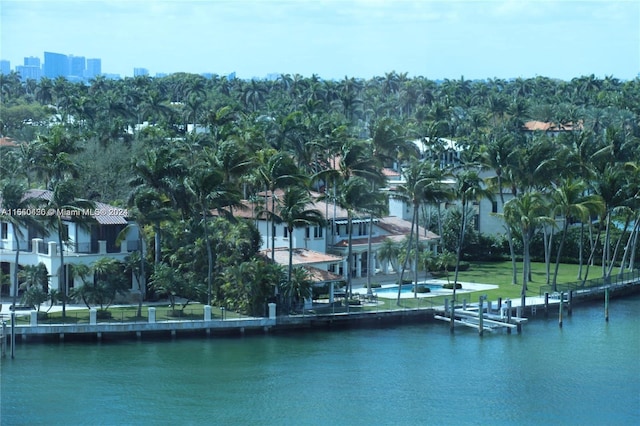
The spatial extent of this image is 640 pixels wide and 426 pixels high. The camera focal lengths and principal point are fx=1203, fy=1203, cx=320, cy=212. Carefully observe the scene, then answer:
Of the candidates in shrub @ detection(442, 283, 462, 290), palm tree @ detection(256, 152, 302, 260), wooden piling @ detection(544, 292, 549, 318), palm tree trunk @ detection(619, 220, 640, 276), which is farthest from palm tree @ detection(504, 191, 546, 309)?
palm tree @ detection(256, 152, 302, 260)

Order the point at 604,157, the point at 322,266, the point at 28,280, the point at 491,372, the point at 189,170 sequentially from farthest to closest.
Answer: the point at 604,157 → the point at 322,266 → the point at 189,170 → the point at 28,280 → the point at 491,372

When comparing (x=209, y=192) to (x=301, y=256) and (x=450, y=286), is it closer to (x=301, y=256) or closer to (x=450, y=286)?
(x=301, y=256)

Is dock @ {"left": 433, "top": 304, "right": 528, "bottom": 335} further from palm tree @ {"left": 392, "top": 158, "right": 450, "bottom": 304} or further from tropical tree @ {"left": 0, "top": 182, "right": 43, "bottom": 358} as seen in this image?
tropical tree @ {"left": 0, "top": 182, "right": 43, "bottom": 358}

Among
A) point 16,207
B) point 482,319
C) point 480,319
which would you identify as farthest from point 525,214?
point 16,207

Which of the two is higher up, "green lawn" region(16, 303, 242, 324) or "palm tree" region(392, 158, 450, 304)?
"palm tree" region(392, 158, 450, 304)

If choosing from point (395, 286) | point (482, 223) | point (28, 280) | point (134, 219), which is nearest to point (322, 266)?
point (395, 286)

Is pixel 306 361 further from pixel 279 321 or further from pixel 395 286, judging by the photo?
pixel 395 286

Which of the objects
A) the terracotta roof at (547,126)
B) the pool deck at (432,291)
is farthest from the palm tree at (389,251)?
the terracotta roof at (547,126)
